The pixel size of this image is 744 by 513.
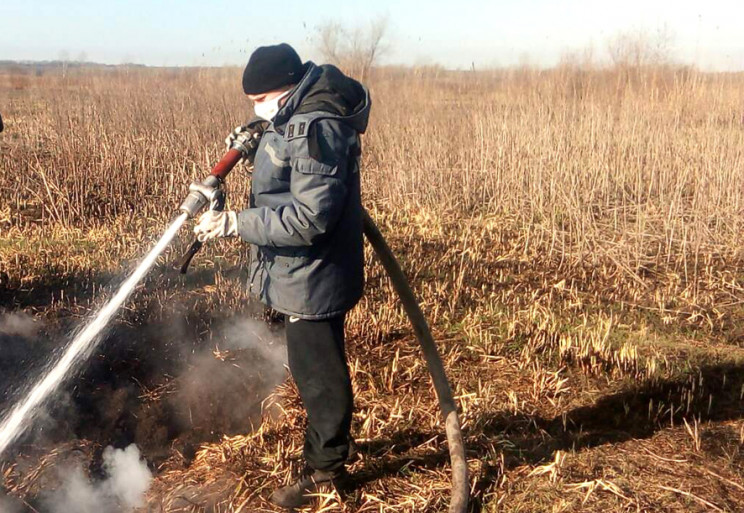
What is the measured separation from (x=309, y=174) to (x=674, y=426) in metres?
2.66

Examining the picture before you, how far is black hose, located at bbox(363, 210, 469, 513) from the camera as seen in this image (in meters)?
2.86

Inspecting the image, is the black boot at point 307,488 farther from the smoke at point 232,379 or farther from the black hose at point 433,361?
the smoke at point 232,379

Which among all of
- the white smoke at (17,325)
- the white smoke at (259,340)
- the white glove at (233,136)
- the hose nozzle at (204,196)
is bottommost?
the white smoke at (259,340)

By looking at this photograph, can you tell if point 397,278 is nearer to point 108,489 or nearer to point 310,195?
point 310,195

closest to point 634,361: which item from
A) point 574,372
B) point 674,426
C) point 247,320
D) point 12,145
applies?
point 574,372

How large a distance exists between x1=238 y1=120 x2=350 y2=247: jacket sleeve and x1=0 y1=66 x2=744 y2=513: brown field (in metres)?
1.29

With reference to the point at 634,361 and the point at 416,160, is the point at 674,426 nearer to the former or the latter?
the point at 634,361

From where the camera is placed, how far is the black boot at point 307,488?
9.29 ft

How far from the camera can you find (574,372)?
4.24 metres

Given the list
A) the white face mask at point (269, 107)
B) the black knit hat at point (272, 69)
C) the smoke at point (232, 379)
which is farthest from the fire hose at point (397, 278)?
the smoke at point (232, 379)

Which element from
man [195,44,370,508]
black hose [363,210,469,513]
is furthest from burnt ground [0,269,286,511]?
black hose [363,210,469,513]

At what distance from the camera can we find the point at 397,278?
2943 mm

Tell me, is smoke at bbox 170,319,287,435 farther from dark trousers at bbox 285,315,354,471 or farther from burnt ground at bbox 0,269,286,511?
dark trousers at bbox 285,315,354,471

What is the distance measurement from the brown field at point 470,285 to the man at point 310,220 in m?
0.65
